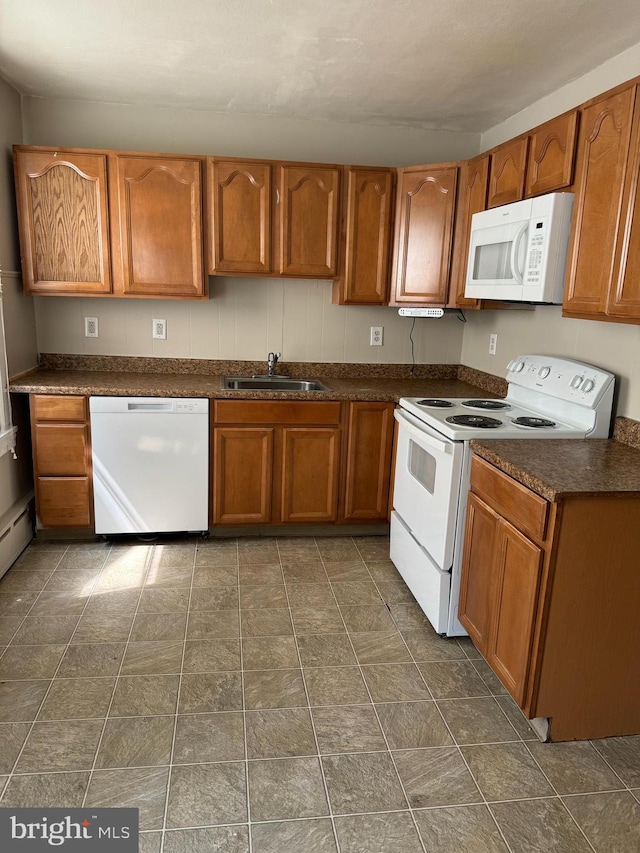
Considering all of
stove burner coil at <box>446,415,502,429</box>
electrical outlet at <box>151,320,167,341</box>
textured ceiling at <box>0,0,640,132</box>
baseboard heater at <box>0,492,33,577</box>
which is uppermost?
textured ceiling at <box>0,0,640,132</box>

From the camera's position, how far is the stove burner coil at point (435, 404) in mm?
2863

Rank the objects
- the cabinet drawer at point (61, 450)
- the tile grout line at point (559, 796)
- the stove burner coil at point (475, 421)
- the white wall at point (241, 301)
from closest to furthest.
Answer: the tile grout line at point (559, 796) → the stove burner coil at point (475, 421) → the cabinet drawer at point (61, 450) → the white wall at point (241, 301)

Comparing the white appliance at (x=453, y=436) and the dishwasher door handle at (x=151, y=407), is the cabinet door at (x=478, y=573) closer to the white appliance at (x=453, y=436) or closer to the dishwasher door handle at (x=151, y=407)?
the white appliance at (x=453, y=436)

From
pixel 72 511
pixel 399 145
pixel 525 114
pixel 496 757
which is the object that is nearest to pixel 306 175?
pixel 399 145

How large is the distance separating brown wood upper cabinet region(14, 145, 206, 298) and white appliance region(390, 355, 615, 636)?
4.89 feet

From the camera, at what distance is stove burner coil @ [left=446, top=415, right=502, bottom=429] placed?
2418mm

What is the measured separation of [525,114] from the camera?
3.16 meters

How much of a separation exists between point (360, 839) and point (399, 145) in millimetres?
3462

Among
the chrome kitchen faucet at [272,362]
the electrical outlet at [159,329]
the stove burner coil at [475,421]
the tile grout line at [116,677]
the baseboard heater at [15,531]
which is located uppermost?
the electrical outlet at [159,329]

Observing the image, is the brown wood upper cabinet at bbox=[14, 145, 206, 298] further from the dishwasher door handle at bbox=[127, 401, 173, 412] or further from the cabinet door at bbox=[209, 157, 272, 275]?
the dishwasher door handle at bbox=[127, 401, 173, 412]

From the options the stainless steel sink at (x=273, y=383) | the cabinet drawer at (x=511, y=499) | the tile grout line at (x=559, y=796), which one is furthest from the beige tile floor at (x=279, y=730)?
the stainless steel sink at (x=273, y=383)

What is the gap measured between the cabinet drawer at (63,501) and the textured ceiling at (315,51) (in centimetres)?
200

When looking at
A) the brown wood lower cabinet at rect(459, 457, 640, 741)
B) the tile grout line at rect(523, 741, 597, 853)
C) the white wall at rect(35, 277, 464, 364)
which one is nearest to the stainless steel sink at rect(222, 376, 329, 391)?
the white wall at rect(35, 277, 464, 364)

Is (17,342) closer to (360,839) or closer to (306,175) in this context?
(306,175)
